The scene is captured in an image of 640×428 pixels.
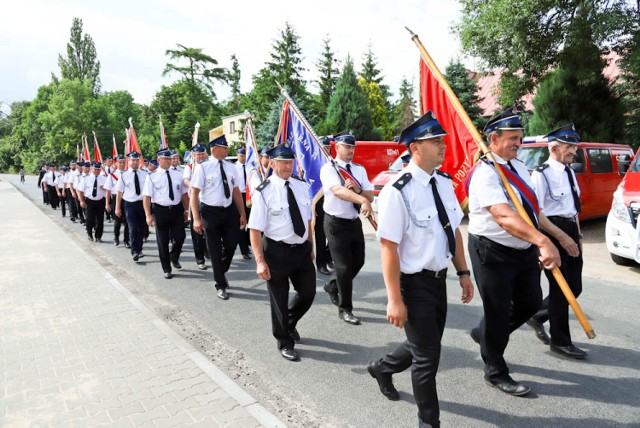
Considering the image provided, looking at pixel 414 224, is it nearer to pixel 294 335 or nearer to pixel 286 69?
pixel 294 335

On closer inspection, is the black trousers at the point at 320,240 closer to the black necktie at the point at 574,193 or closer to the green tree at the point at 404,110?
the black necktie at the point at 574,193

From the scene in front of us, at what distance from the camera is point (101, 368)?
4.21 m

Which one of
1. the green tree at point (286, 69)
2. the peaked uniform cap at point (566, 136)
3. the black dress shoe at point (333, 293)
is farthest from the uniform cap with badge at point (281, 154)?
the green tree at point (286, 69)

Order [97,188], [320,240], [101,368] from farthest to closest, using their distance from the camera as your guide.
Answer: [97,188] → [320,240] → [101,368]

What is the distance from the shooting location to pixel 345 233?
209 inches

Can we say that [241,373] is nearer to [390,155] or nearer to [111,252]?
[111,252]

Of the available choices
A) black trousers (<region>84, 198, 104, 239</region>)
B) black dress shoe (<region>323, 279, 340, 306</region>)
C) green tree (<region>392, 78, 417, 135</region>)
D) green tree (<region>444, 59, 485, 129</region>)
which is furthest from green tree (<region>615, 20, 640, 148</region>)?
green tree (<region>392, 78, 417, 135</region>)

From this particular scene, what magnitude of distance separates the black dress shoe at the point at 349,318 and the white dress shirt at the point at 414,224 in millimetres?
Answer: 2545

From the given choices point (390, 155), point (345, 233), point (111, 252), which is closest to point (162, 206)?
point (111, 252)

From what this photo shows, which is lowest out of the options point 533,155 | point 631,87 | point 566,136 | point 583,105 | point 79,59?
point 533,155

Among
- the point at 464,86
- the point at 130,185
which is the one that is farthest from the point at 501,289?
the point at 464,86

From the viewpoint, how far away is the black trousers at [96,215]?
12.1 meters

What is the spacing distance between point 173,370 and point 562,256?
12.0 feet

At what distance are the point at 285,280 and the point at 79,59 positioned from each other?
81620 millimetres
